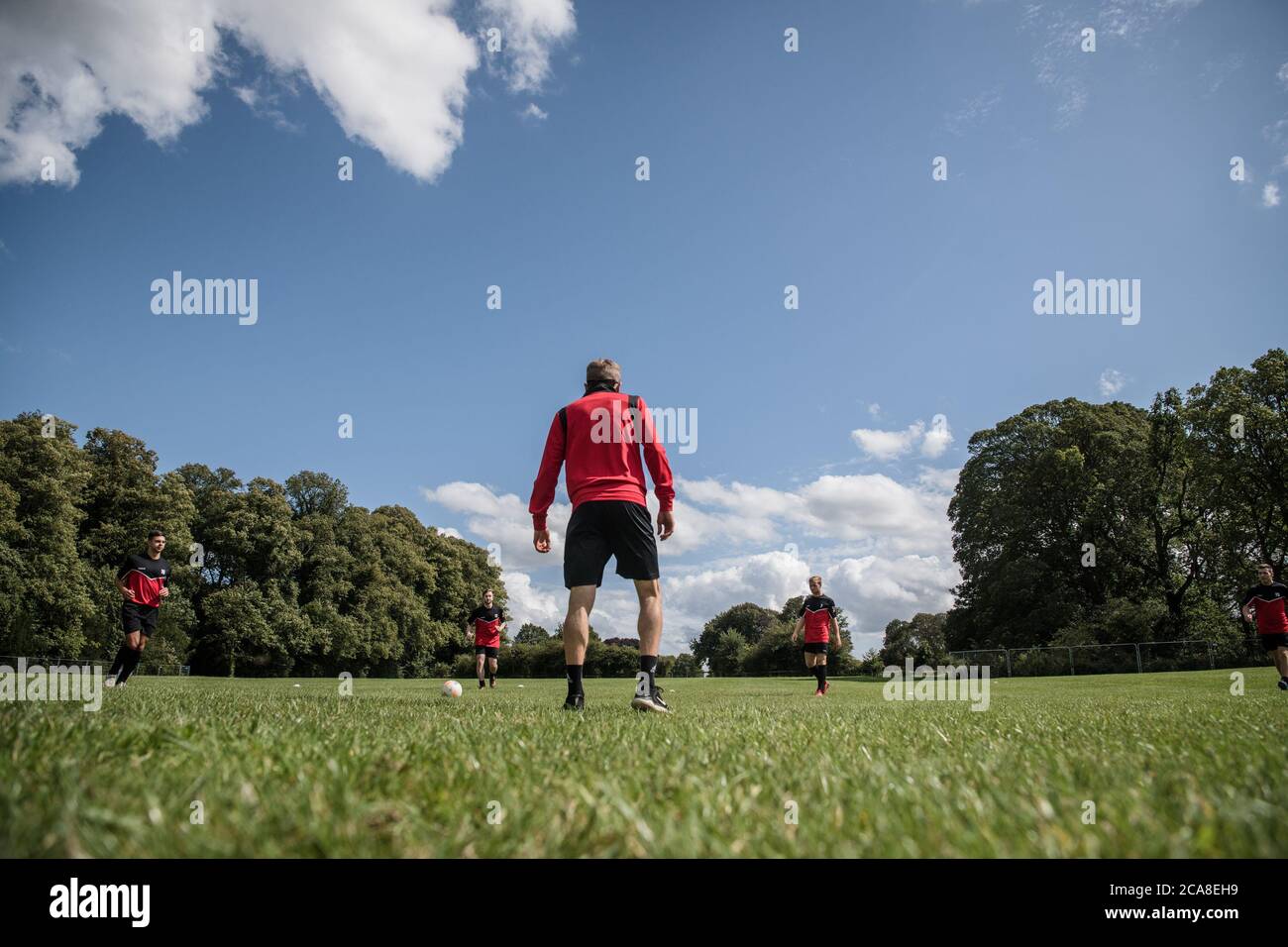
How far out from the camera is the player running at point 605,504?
5.88m

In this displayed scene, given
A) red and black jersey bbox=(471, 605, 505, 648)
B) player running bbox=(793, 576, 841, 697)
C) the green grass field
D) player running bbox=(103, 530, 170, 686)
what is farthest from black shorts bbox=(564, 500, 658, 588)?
red and black jersey bbox=(471, 605, 505, 648)

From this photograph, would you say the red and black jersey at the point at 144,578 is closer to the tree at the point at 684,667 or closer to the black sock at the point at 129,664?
the black sock at the point at 129,664

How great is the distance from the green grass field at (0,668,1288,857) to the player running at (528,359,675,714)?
228 centimetres

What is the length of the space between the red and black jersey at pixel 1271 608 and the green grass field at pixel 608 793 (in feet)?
41.4

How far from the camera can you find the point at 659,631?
6008 millimetres

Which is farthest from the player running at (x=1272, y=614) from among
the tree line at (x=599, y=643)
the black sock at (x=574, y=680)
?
the tree line at (x=599, y=643)

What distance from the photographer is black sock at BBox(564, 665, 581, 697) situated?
19.3 ft

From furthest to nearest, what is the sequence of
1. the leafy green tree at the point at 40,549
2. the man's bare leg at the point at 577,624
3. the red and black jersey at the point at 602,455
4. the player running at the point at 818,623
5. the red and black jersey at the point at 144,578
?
1. the leafy green tree at the point at 40,549
2. the player running at the point at 818,623
3. the red and black jersey at the point at 144,578
4. the red and black jersey at the point at 602,455
5. the man's bare leg at the point at 577,624

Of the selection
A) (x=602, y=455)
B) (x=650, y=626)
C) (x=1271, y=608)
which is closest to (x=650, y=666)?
(x=650, y=626)

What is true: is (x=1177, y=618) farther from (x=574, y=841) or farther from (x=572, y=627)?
(x=574, y=841)

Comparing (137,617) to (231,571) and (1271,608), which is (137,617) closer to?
(1271,608)

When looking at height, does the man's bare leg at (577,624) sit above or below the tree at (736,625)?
above

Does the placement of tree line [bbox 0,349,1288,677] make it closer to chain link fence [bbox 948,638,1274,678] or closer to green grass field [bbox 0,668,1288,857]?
chain link fence [bbox 948,638,1274,678]
